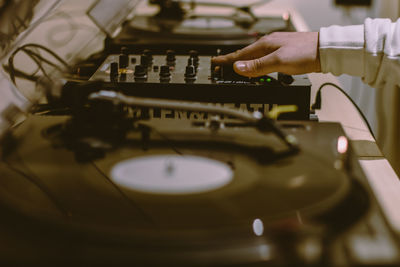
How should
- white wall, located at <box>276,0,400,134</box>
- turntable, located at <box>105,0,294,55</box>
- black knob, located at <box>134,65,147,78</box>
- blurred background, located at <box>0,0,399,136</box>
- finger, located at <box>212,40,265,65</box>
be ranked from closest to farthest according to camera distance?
blurred background, located at <box>0,0,399,136</box>
black knob, located at <box>134,65,147,78</box>
finger, located at <box>212,40,265,65</box>
turntable, located at <box>105,0,294,55</box>
white wall, located at <box>276,0,400,134</box>

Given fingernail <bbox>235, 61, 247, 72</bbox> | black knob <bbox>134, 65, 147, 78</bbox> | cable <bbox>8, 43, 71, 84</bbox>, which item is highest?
cable <bbox>8, 43, 71, 84</bbox>

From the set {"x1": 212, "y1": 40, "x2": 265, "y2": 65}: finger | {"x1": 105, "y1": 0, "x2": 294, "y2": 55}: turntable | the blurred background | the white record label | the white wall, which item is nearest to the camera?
the white record label

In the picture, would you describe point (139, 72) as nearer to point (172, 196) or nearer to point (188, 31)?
point (172, 196)

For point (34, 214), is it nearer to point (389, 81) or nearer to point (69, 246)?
point (69, 246)

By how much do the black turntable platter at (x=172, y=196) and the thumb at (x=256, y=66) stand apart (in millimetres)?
289

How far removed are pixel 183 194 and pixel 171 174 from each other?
0.05 m

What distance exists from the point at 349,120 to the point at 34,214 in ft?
2.96

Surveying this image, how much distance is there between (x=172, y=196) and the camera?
0.49 m

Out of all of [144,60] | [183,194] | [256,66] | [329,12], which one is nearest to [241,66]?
[256,66]

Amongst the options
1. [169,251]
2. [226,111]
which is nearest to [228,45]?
[226,111]

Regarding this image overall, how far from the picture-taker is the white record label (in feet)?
1.68

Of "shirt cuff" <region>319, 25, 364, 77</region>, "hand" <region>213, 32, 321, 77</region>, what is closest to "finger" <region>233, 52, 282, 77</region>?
"hand" <region>213, 32, 321, 77</region>

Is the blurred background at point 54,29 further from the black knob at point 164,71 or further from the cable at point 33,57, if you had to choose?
the black knob at point 164,71

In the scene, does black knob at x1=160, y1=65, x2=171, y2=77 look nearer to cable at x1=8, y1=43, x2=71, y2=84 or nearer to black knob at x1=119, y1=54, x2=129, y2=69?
black knob at x1=119, y1=54, x2=129, y2=69
